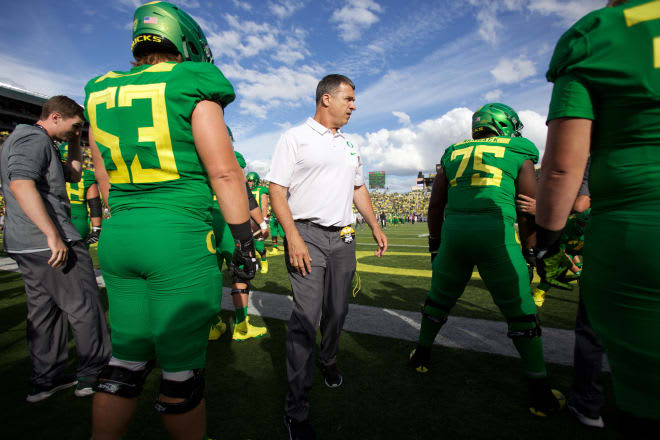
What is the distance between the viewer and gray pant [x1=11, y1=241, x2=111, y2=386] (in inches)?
97.7

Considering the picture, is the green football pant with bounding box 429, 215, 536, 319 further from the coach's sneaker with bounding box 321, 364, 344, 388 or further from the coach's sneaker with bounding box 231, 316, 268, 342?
the coach's sneaker with bounding box 231, 316, 268, 342

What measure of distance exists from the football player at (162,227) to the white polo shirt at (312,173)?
2.86 ft

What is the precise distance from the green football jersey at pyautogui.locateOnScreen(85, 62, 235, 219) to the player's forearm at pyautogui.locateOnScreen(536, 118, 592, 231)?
129 cm

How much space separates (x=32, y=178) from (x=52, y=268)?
26.6 inches

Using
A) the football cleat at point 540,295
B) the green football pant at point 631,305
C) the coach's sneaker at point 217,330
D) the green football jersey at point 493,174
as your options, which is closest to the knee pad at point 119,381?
the green football pant at point 631,305

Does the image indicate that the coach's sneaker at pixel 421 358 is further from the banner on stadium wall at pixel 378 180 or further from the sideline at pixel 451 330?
the banner on stadium wall at pixel 378 180

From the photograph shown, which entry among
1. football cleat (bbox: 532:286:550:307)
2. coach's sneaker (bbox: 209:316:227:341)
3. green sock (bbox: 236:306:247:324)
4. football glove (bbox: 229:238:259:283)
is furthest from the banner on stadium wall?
football glove (bbox: 229:238:259:283)

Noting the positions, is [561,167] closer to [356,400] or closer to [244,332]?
[356,400]

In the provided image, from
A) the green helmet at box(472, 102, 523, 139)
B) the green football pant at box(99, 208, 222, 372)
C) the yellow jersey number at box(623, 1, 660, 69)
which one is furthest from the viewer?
the green helmet at box(472, 102, 523, 139)

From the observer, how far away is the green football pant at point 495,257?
2.31m

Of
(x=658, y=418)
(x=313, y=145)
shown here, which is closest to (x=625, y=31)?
(x=658, y=418)

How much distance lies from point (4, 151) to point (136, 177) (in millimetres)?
1765

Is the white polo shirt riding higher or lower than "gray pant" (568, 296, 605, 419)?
higher

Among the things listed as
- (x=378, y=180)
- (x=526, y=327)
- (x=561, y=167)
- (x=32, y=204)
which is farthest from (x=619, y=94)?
(x=378, y=180)
